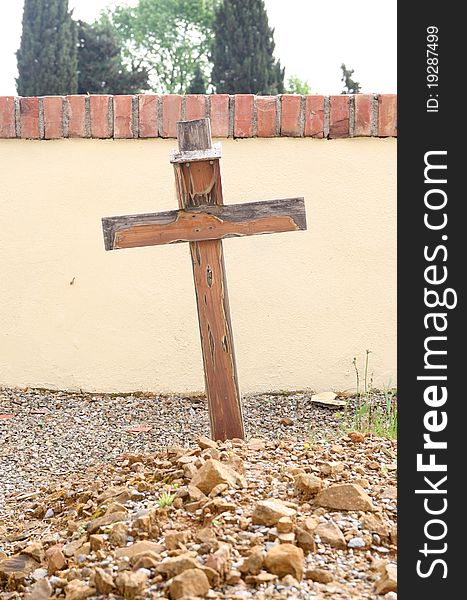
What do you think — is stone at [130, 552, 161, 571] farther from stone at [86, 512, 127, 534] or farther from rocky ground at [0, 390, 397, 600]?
stone at [86, 512, 127, 534]

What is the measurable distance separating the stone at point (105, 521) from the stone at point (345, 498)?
2.01 ft

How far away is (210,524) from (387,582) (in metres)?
0.59

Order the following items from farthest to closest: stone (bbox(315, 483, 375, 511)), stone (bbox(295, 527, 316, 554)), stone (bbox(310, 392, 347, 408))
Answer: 1. stone (bbox(310, 392, 347, 408))
2. stone (bbox(315, 483, 375, 511))
3. stone (bbox(295, 527, 316, 554))

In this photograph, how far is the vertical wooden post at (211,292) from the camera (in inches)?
140

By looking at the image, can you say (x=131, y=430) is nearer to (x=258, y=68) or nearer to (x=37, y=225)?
(x=37, y=225)

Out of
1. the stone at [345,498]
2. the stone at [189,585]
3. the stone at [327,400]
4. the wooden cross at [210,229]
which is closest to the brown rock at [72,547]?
the stone at [189,585]

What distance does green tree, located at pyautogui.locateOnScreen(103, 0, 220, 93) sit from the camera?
71.6ft

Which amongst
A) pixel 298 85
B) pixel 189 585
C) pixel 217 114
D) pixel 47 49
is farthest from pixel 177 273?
pixel 298 85

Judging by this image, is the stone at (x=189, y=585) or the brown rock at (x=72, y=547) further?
the brown rock at (x=72, y=547)

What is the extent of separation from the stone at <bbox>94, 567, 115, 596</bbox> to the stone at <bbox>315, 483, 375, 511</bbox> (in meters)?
0.73

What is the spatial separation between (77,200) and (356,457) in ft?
9.43

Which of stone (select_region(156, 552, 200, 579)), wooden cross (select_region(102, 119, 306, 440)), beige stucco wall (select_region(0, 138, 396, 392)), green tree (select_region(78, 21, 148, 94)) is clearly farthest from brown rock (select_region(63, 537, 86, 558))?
green tree (select_region(78, 21, 148, 94))

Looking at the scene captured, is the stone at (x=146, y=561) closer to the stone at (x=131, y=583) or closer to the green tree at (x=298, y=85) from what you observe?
the stone at (x=131, y=583)

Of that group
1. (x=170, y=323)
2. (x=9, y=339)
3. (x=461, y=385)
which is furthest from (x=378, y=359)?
(x=461, y=385)
